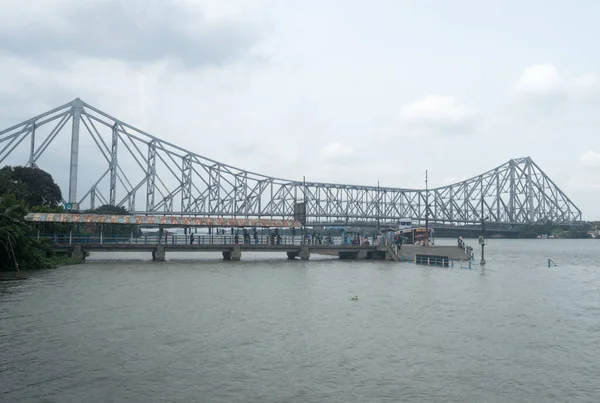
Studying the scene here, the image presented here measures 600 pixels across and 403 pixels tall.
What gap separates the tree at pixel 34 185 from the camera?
6923 cm

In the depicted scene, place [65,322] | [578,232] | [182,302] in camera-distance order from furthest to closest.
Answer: [578,232] < [182,302] < [65,322]

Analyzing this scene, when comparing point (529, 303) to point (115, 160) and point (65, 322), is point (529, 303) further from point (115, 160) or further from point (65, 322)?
point (115, 160)

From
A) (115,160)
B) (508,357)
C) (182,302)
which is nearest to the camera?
(508,357)

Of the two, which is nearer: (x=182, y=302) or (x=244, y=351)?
(x=244, y=351)

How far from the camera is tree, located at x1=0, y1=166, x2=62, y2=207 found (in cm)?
6923

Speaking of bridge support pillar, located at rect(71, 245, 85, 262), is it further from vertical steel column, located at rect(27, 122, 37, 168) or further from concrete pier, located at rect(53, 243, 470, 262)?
vertical steel column, located at rect(27, 122, 37, 168)

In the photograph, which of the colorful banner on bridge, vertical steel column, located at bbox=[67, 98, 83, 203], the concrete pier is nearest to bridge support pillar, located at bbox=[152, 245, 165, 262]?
the concrete pier

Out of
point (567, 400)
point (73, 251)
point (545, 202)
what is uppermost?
point (545, 202)

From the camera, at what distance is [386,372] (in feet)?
43.2

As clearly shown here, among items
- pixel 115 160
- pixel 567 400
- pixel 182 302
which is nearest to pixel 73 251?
pixel 182 302

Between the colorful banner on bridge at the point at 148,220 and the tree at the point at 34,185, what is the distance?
2614cm

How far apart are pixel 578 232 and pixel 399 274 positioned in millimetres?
170118

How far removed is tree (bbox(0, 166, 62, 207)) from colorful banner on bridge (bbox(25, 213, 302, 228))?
2614 cm

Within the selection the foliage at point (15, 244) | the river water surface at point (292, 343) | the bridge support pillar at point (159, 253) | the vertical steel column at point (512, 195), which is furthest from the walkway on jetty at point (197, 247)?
the vertical steel column at point (512, 195)
